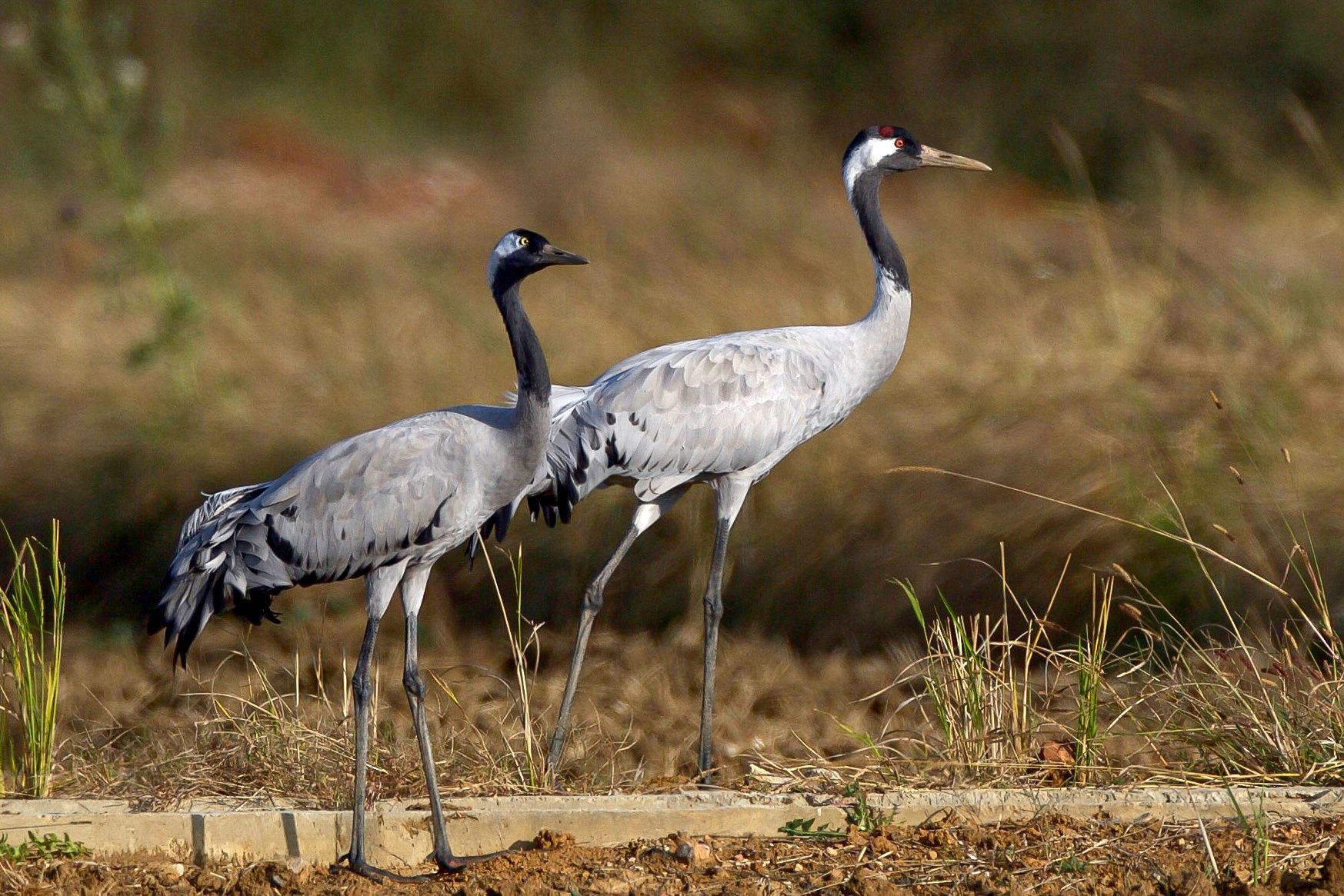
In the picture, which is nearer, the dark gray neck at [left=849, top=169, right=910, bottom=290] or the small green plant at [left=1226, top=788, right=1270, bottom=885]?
the small green plant at [left=1226, top=788, right=1270, bottom=885]

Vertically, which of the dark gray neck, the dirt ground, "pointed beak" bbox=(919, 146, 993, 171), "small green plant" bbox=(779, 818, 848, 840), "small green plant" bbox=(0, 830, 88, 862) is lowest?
the dirt ground

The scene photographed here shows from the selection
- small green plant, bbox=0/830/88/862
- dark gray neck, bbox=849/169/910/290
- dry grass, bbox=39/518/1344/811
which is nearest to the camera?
small green plant, bbox=0/830/88/862

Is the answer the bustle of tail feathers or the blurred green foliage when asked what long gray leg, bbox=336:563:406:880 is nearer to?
the bustle of tail feathers

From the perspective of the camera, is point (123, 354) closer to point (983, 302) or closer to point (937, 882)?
point (983, 302)

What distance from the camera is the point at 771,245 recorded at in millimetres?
9430

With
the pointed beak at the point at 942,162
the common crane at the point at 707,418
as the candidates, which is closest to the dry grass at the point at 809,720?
the common crane at the point at 707,418

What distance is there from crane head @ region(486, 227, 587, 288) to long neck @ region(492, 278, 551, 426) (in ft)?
0.16

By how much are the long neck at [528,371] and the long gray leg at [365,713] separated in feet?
1.71

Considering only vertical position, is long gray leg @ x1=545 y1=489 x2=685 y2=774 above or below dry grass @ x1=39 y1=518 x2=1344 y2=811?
above

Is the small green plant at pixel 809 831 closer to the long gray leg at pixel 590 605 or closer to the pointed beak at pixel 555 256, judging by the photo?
the long gray leg at pixel 590 605

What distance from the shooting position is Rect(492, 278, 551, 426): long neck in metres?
4.41

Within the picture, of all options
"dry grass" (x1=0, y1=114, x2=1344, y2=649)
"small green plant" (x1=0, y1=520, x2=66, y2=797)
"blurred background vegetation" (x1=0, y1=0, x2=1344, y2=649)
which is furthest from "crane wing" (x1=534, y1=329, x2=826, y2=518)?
"small green plant" (x1=0, y1=520, x2=66, y2=797)

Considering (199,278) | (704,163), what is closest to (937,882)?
(704,163)

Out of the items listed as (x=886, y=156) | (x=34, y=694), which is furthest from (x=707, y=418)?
(x=34, y=694)
